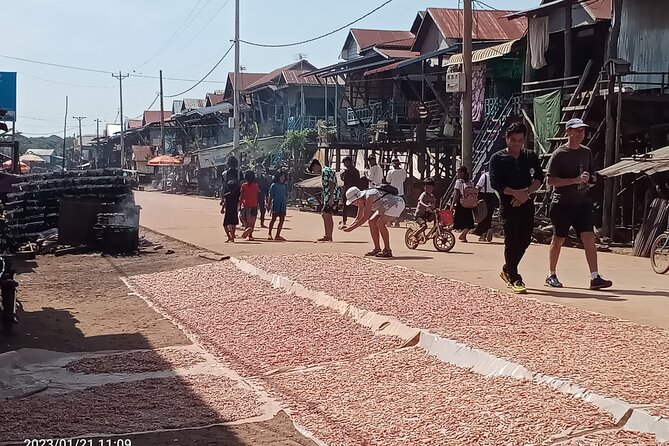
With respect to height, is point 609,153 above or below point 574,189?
above

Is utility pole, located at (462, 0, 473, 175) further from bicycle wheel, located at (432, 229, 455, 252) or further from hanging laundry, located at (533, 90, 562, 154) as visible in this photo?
bicycle wheel, located at (432, 229, 455, 252)

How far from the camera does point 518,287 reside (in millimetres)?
9469

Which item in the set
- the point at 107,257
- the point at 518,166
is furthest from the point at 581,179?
the point at 107,257

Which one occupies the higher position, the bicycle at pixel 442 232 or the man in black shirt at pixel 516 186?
the man in black shirt at pixel 516 186

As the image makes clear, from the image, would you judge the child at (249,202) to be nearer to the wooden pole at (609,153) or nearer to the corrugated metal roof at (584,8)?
the wooden pole at (609,153)

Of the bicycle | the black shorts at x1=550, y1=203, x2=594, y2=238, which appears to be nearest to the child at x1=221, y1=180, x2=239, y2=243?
the bicycle

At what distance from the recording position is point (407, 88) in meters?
35.2

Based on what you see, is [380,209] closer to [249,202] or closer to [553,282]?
[553,282]

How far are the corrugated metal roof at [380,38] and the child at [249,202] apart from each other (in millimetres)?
22760

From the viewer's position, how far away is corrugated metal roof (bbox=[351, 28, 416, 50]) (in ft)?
137

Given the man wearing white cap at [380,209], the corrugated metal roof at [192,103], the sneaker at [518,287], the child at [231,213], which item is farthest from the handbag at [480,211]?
the corrugated metal roof at [192,103]

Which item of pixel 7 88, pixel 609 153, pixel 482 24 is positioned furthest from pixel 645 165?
pixel 7 88

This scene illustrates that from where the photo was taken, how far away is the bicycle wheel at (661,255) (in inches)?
465

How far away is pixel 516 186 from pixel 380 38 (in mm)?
35418
